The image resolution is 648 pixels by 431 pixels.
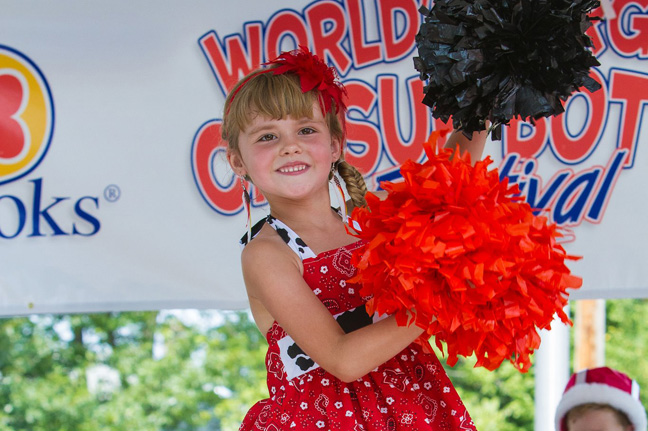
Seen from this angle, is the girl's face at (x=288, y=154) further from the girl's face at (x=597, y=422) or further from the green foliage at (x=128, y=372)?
the green foliage at (x=128, y=372)

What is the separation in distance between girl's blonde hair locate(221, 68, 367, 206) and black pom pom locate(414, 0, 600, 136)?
373 millimetres

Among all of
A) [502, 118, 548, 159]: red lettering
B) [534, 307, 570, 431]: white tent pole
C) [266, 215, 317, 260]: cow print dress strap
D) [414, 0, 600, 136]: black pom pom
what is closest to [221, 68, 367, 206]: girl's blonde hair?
[266, 215, 317, 260]: cow print dress strap

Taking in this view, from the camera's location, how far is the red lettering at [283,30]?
10.2ft

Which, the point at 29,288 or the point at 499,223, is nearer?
the point at 499,223

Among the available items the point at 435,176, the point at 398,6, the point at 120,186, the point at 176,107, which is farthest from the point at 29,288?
the point at 435,176

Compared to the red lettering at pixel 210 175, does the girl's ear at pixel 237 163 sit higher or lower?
higher

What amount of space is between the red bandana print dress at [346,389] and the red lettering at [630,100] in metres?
1.59

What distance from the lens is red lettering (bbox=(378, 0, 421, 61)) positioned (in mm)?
3119

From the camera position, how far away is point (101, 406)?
9211mm

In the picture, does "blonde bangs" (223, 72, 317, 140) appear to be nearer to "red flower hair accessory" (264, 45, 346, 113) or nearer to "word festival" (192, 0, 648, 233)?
"red flower hair accessory" (264, 45, 346, 113)

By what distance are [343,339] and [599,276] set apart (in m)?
1.71

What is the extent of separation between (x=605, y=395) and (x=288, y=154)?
1662 millimetres

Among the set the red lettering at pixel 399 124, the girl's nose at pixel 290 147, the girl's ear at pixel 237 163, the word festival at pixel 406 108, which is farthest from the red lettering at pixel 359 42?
the girl's nose at pixel 290 147

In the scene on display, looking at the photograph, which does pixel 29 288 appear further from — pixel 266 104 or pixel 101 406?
pixel 101 406
